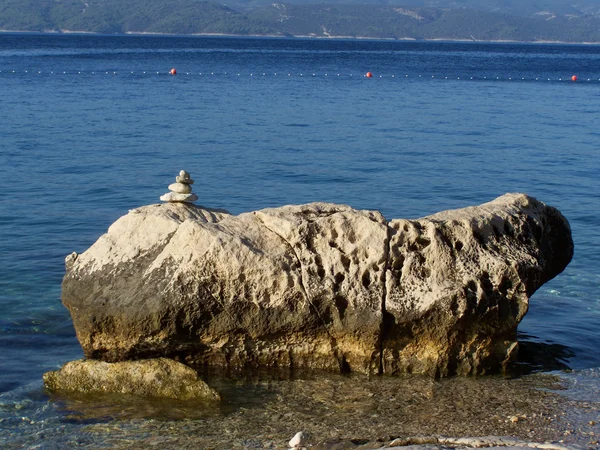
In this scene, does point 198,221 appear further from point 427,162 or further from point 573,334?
point 427,162

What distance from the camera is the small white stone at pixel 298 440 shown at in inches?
295

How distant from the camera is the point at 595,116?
1500 inches

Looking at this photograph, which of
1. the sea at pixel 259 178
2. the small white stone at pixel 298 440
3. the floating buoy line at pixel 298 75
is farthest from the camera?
the floating buoy line at pixel 298 75

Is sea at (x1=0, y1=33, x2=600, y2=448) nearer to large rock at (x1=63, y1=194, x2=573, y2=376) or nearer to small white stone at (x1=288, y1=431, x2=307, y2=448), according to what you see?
small white stone at (x1=288, y1=431, x2=307, y2=448)

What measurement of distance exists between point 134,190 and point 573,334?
39.8ft

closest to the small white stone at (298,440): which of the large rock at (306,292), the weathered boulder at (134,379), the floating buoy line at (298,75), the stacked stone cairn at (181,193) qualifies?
the weathered boulder at (134,379)

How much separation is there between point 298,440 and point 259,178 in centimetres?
1498

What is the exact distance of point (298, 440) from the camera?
7.52 m

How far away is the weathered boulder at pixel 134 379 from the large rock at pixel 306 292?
0.21 m

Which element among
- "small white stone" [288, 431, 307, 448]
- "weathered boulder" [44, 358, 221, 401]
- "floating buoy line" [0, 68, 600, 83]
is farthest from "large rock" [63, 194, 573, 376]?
"floating buoy line" [0, 68, 600, 83]

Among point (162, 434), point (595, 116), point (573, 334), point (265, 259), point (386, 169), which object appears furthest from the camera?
point (595, 116)

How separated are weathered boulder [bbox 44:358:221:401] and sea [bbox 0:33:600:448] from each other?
0.19 m

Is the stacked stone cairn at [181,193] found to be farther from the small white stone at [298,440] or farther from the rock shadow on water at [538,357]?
the rock shadow on water at [538,357]

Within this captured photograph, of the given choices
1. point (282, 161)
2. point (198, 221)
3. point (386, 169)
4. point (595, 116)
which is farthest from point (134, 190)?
point (595, 116)
